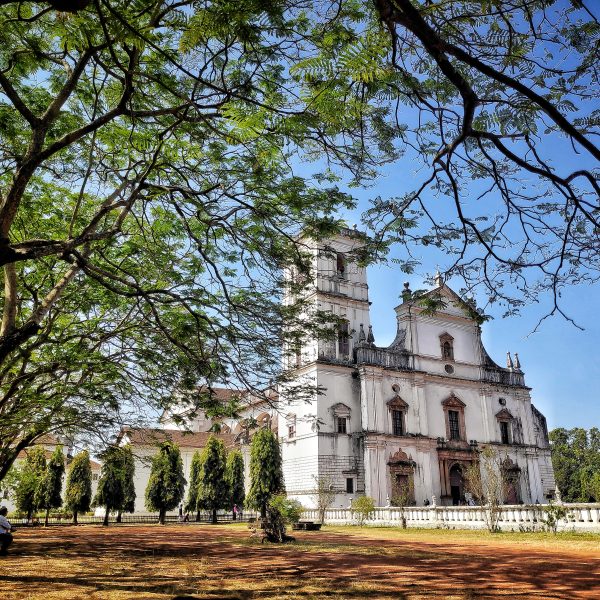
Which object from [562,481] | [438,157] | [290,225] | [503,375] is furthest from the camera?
[562,481]

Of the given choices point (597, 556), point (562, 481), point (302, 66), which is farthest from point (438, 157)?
point (562, 481)


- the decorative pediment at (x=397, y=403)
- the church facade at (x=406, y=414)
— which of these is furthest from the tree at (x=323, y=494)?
the decorative pediment at (x=397, y=403)

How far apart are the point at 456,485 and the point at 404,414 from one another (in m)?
5.42

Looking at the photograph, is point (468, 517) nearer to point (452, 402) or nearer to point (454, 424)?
point (454, 424)

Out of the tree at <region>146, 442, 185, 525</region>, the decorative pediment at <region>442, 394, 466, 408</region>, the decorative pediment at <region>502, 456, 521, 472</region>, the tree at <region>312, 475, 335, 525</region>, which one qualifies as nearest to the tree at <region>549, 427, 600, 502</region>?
the decorative pediment at <region>502, 456, 521, 472</region>

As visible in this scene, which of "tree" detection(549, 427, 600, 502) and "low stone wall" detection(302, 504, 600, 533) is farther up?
"tree" detection(549, 427, 600, 502)

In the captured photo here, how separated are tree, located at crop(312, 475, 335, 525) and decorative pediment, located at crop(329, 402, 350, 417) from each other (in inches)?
137

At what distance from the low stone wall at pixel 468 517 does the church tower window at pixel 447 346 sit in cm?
1298

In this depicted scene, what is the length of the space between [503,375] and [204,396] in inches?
1268

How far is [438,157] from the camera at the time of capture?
405 cm

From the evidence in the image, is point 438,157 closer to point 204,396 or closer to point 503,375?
point 204,396

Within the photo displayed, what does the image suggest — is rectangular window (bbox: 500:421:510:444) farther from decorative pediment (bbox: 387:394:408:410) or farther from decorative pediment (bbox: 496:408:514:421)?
decorative pediment (bbox: 387:394:408:410)

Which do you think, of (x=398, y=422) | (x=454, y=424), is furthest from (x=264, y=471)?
(x=454, y=424)

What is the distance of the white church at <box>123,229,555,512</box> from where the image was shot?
29.0 m
